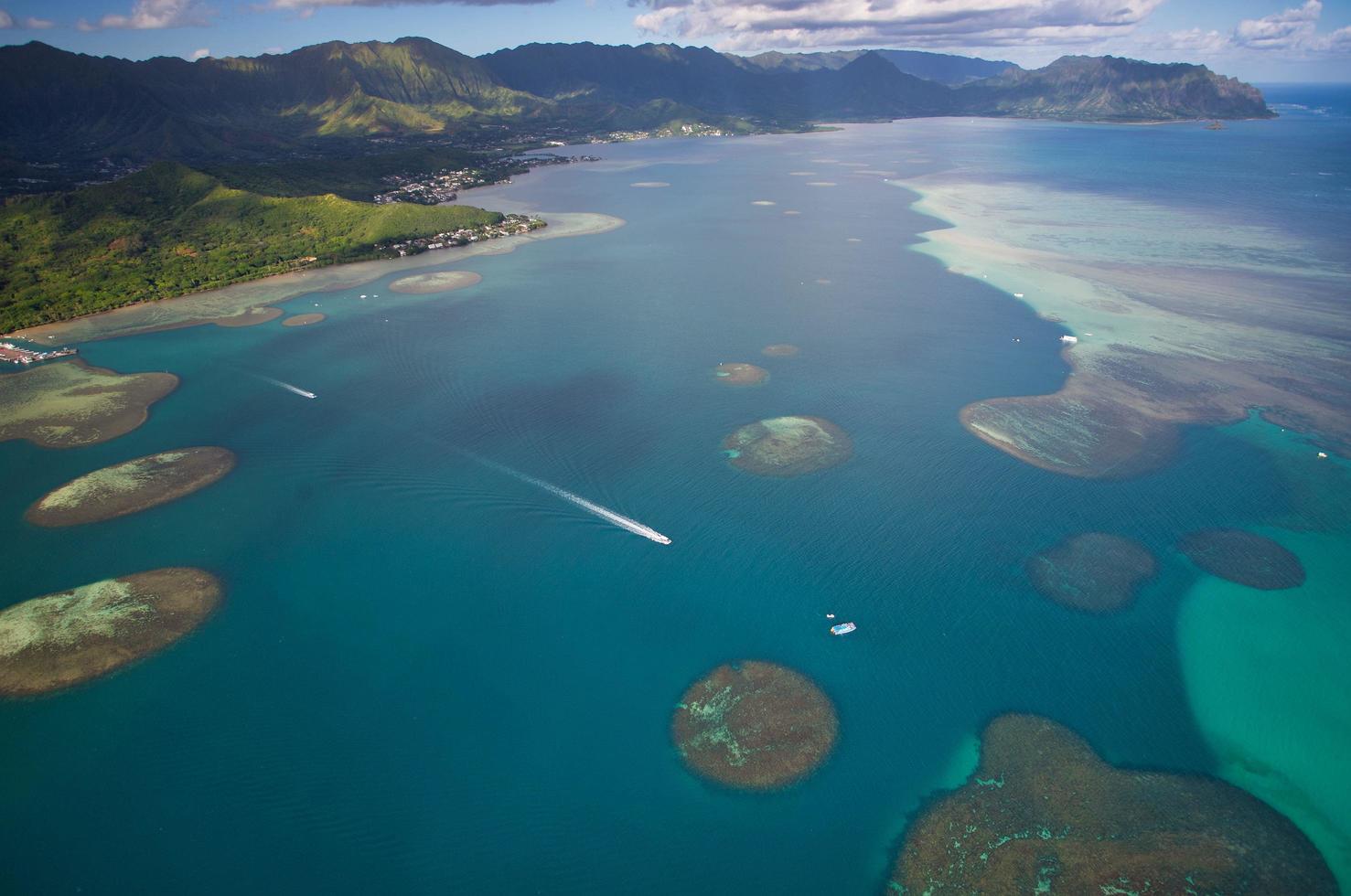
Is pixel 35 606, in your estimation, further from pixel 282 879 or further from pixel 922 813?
pixel 922 813

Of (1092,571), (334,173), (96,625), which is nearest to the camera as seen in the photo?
(96,625)

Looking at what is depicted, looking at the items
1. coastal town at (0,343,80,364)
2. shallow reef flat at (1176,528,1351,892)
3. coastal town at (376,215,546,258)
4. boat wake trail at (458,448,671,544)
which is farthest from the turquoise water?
coastal town at (376,215,546,258)

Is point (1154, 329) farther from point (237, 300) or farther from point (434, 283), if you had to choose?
point (237, 300)

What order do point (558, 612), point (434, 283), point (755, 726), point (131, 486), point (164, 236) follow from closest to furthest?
point (755, 726), point (558, 612), point (131, 486), point (434, 283), point (164, 236)

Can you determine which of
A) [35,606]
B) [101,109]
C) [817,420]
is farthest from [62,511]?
[101,109]

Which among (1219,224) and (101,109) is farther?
(101,109)

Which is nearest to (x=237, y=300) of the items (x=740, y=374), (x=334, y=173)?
(x=740, y=374)

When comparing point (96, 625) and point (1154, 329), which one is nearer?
point (96, 625)
